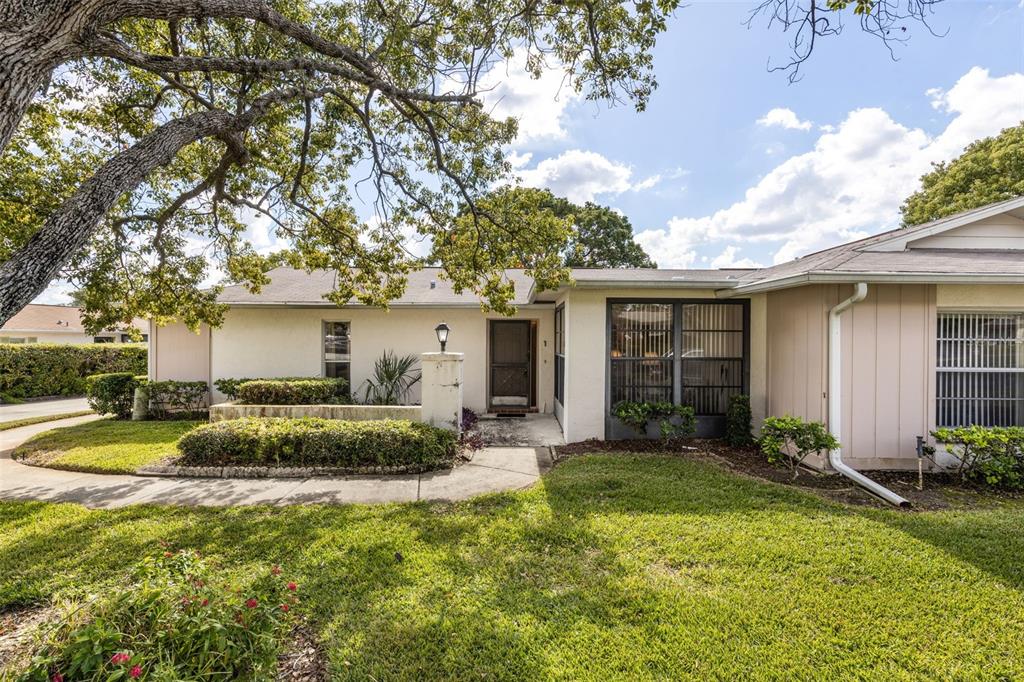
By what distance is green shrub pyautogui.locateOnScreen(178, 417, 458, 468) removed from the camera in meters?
5.85

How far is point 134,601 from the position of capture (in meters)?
2.27

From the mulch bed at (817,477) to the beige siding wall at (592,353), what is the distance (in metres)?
0.47

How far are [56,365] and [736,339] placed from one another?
68.7 ft

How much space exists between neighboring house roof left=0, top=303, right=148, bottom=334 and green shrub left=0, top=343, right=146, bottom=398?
4.03 m

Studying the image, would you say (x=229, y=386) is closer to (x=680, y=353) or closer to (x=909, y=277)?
(x=680, y=353)

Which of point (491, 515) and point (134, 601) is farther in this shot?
point (491, 515)

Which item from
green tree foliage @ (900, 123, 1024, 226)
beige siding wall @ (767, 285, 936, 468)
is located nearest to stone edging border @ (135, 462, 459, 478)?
beige siding wall @ (767, 285, 936, 468)

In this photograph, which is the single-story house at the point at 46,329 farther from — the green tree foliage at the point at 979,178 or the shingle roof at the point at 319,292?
the green tree foliage at the point at 979,178

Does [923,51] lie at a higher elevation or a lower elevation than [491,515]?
higher

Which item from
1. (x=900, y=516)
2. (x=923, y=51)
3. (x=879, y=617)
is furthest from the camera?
(x=923, y=51)

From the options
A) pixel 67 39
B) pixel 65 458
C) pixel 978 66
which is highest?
pixel 978 66

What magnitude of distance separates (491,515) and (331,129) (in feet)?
22.3

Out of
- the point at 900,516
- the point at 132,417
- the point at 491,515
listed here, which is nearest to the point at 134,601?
the point at 491,515

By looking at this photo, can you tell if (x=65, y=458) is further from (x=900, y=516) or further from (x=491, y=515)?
(x=900, y=516)
